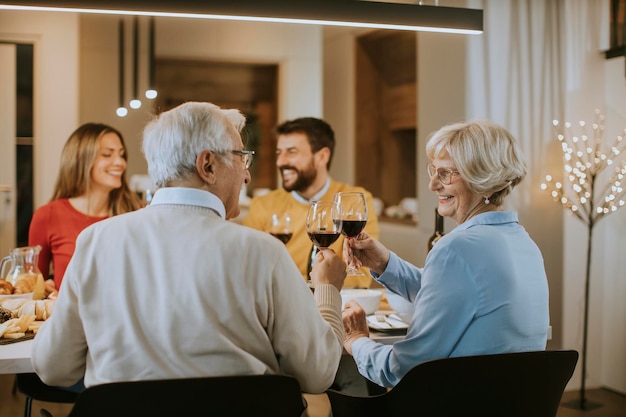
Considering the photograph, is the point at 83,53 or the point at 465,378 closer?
the point at 465,378

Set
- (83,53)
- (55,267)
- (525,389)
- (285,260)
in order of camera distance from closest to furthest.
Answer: (285,260), (525,389), (55,267), (83,53)

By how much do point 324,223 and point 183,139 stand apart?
1.75 feet

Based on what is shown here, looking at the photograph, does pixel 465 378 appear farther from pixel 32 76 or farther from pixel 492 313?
pixel 32 76

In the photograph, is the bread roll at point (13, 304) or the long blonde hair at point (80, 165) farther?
the long blonde hair at point (80, 165)

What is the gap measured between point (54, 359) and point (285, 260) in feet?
1.79

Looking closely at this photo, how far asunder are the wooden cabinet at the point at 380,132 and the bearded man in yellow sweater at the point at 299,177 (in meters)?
2.54

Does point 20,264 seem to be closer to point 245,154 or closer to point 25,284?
point 25,284

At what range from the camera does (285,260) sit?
1.46m

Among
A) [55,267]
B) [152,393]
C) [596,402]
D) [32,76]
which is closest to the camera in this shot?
[152,393]

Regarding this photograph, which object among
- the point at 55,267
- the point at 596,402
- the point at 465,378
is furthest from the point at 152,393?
the point at 596,402

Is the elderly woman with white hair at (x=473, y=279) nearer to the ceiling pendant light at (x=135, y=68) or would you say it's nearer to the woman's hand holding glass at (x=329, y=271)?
the woman's hand holding glass at (x=329, y=271)

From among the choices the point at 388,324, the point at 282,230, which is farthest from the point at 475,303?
the point at 282,230

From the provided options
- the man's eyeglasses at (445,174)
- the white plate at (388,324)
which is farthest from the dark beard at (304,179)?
the man's eyeglasses at (445,174)

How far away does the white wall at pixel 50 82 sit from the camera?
509 cm
